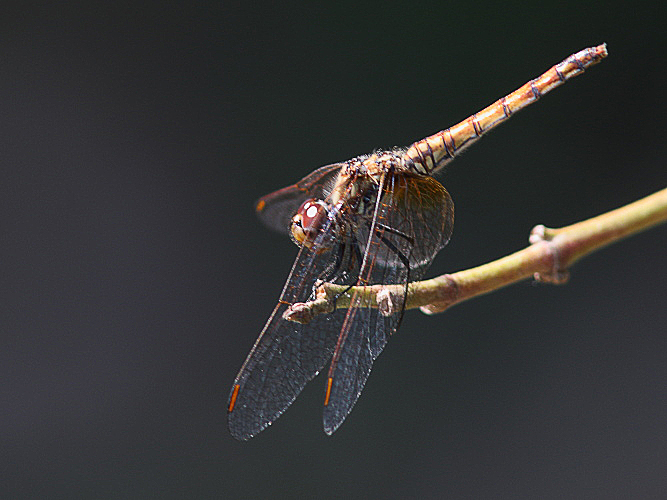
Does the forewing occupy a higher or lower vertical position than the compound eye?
higher

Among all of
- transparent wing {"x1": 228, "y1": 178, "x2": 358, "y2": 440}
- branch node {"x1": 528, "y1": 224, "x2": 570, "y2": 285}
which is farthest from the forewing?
branch node {"x1": 528, "y1": 224, "x2": 570, "y2": 285}

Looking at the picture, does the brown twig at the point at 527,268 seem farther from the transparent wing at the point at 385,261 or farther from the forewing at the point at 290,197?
the forewing at the point at 290,197

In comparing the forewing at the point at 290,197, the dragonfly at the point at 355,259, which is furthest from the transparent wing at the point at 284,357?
the forewing at the point at 290,197

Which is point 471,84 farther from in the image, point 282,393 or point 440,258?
point 282,393

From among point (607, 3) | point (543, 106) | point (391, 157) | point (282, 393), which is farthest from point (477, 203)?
point (282, 393)

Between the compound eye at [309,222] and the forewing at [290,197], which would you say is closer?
the compound eye at [309,222]

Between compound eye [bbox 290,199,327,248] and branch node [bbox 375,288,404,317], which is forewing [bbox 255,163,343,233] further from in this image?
branch node [bbox 375,288,404,317]
